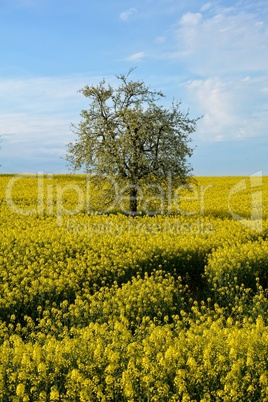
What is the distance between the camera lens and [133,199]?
24812 millimetres

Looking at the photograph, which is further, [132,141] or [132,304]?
[132,141]

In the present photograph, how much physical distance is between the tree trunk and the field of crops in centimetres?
49

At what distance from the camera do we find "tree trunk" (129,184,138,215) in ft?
80.3

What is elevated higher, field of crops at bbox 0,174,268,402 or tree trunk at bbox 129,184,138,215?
tree trunk at bbox 129,184,138,215

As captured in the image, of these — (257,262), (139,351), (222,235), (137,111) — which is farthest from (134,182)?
(139,351)

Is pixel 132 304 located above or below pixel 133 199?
below

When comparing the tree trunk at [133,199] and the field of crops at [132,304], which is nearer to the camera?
the field of crops at [132,304]

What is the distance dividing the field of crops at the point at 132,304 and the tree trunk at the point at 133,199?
0.49 meters

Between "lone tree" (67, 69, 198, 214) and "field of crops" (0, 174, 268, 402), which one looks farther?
"lone tree" (67, 69, 198, 214)

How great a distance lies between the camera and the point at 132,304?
34.5 ft

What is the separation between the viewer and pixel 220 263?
13.0 meters

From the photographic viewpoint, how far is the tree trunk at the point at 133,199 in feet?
80.3

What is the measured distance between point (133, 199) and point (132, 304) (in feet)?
47.6

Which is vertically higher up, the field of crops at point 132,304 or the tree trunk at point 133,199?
the tree trunk at point 133,199
